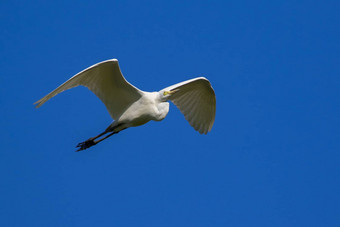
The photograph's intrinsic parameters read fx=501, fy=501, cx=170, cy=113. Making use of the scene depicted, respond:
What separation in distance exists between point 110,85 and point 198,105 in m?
2.78

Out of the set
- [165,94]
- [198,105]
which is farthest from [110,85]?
[198,105]

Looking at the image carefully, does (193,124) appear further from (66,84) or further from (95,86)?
(66,84)

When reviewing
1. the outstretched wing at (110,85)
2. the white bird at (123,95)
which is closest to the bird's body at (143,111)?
the white bird at (123,95)

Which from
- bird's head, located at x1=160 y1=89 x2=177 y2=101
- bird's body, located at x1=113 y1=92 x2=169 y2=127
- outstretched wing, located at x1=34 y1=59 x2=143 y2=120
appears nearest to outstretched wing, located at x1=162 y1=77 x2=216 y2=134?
bird's head, located at x1=160 y1=89 x2=177 y2=101

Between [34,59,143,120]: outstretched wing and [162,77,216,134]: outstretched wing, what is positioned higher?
[162,77,216,134]: outstretched wing

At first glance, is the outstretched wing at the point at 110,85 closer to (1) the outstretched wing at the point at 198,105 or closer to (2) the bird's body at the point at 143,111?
(2) the bird's body at the point at 143,111

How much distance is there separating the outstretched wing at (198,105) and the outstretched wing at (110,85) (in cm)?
166

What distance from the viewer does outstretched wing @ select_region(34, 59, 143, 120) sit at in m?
10.7

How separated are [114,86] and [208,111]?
2.96 m

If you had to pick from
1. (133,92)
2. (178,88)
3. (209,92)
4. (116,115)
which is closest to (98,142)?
(116,115)

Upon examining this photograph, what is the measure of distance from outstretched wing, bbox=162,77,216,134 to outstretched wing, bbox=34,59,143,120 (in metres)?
1.66

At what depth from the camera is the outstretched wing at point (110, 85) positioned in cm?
1073

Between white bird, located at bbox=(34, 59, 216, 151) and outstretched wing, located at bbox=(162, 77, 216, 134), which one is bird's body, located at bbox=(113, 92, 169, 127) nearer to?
white bird, located at bbox=(34, 59, 216, 151)

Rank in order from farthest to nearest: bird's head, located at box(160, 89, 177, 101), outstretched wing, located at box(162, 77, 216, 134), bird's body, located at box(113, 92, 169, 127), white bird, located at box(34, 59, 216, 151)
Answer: outstretched wing, located at box(162, 77, 216, 134) < bird's head, located at box(160, 89, 177, 101) < bird's body, located at box(113, 92, 169, 127) < white bird, located at box(34, 59, 216, 151)
